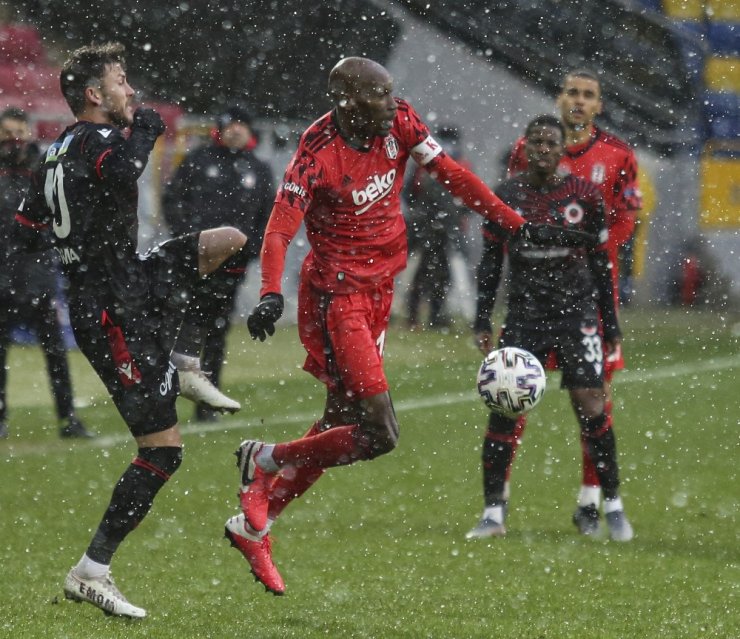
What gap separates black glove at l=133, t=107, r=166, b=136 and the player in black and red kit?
2195 millimetres

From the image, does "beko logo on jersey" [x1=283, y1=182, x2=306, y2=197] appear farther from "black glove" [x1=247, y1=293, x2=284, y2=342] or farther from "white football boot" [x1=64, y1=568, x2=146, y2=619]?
"white football boot" [x1=64, y1=568, x2=146, y2=619]

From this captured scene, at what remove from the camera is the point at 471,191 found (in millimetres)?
5898

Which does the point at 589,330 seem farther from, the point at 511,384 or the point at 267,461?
the point at 267,461

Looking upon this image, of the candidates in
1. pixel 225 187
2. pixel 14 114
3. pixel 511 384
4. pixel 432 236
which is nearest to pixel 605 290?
pixel 511 384

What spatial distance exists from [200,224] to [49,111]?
570 cm

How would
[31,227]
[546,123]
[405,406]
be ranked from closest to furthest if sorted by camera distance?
1. [31,227]
2. [546,123]
3. [405,406]

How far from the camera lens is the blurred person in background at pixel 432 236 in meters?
16.4

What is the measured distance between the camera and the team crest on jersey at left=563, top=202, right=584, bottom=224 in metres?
7.05

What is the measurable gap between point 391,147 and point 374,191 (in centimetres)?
19

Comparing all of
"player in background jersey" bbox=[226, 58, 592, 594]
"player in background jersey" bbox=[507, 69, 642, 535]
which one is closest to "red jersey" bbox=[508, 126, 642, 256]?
"player in background jersey" bbox=[507, 69, 642, 535]

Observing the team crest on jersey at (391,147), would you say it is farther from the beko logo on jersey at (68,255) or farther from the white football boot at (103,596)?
the white football boot at (103,596)

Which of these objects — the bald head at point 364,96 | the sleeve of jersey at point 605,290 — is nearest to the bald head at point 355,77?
the bald head at point 364,96

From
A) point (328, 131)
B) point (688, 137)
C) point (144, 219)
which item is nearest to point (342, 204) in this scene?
point (328, 131)

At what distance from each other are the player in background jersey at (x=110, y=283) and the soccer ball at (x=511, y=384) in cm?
153
